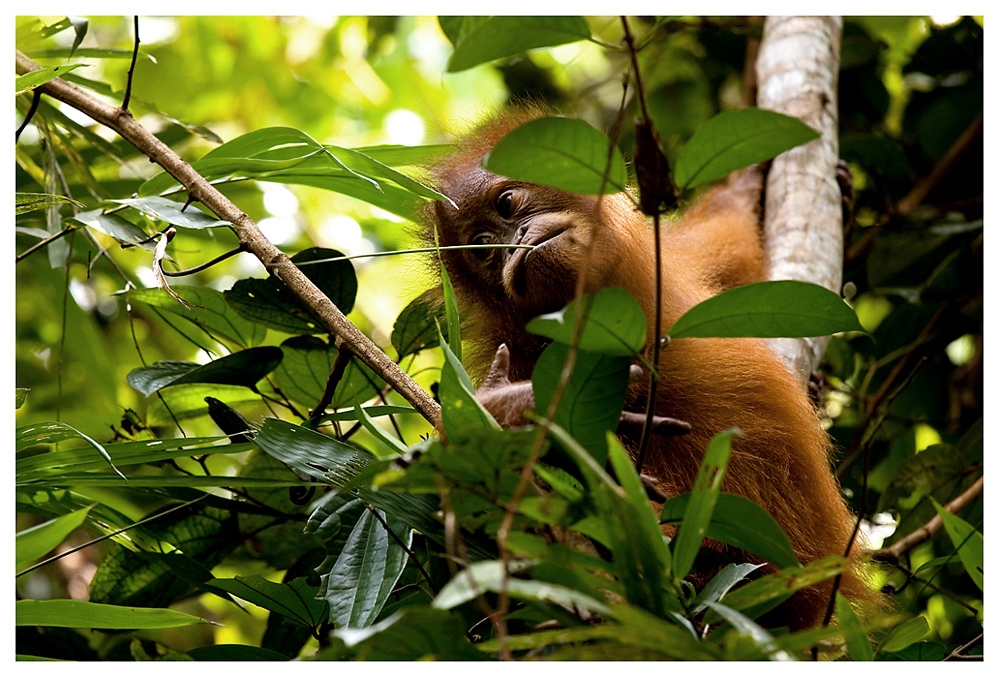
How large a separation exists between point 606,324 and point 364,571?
586mm

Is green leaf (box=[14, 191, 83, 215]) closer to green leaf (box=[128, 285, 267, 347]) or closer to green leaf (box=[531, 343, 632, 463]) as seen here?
green leaf (box=[128, 285, 267, 347])

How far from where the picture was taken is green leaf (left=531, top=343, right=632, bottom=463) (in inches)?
45.6

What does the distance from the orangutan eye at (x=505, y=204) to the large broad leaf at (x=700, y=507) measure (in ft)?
4.64

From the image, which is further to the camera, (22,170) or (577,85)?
(577,85)

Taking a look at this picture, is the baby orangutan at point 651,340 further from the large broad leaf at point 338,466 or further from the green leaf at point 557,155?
the green leaf at point 557,155

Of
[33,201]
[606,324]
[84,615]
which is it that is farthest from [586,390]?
[33,201]

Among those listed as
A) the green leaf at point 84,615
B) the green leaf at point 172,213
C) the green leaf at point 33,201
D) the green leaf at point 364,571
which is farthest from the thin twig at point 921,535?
the green leaf at point 33,201

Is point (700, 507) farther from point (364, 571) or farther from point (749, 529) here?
point (364, 571)

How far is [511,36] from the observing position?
1094mm

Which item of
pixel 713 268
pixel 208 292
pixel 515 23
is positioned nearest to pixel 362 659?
pixel 515 23

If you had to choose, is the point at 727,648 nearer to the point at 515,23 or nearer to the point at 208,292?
the point at 515,23

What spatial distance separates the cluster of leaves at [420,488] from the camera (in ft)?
3.18

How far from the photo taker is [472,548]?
125 cm

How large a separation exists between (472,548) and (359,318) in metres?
2.60
